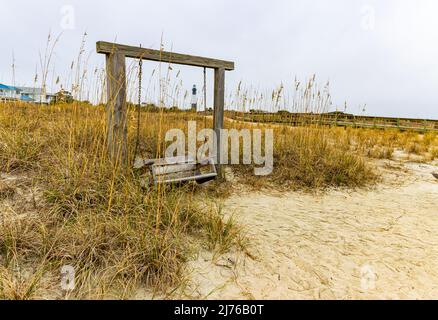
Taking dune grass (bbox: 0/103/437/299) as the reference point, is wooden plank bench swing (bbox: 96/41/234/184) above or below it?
above

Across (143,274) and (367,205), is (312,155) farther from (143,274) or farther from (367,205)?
(143,274)

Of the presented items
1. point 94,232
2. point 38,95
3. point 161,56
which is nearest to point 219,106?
point 161,56

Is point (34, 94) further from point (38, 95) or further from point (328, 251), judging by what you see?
point (328, 251)

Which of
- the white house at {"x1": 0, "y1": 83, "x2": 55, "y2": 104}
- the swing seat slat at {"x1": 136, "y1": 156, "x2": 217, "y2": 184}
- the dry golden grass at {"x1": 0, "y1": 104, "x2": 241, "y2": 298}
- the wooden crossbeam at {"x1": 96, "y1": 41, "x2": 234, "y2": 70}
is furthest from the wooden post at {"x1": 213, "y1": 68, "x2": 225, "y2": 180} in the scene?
the white house at {"x1": 0, "y1": 83, "x2": 55, "y2": 104}

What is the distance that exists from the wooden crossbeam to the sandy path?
172 centimetres

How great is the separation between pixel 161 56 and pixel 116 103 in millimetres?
720

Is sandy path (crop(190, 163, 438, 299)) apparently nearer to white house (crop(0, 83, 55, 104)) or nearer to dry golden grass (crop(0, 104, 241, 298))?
dry golden grass (crop(0, 104, 241, 298))

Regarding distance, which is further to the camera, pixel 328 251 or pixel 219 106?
pixel 219 106

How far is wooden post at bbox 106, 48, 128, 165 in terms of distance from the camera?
2.89 m

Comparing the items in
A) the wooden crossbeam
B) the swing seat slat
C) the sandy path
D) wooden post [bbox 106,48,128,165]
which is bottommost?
the sandy path

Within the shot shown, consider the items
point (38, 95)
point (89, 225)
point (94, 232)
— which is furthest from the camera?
point (38, 95)

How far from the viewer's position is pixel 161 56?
3146 millimetres

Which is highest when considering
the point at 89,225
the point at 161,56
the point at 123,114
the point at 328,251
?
the point at 161,56
